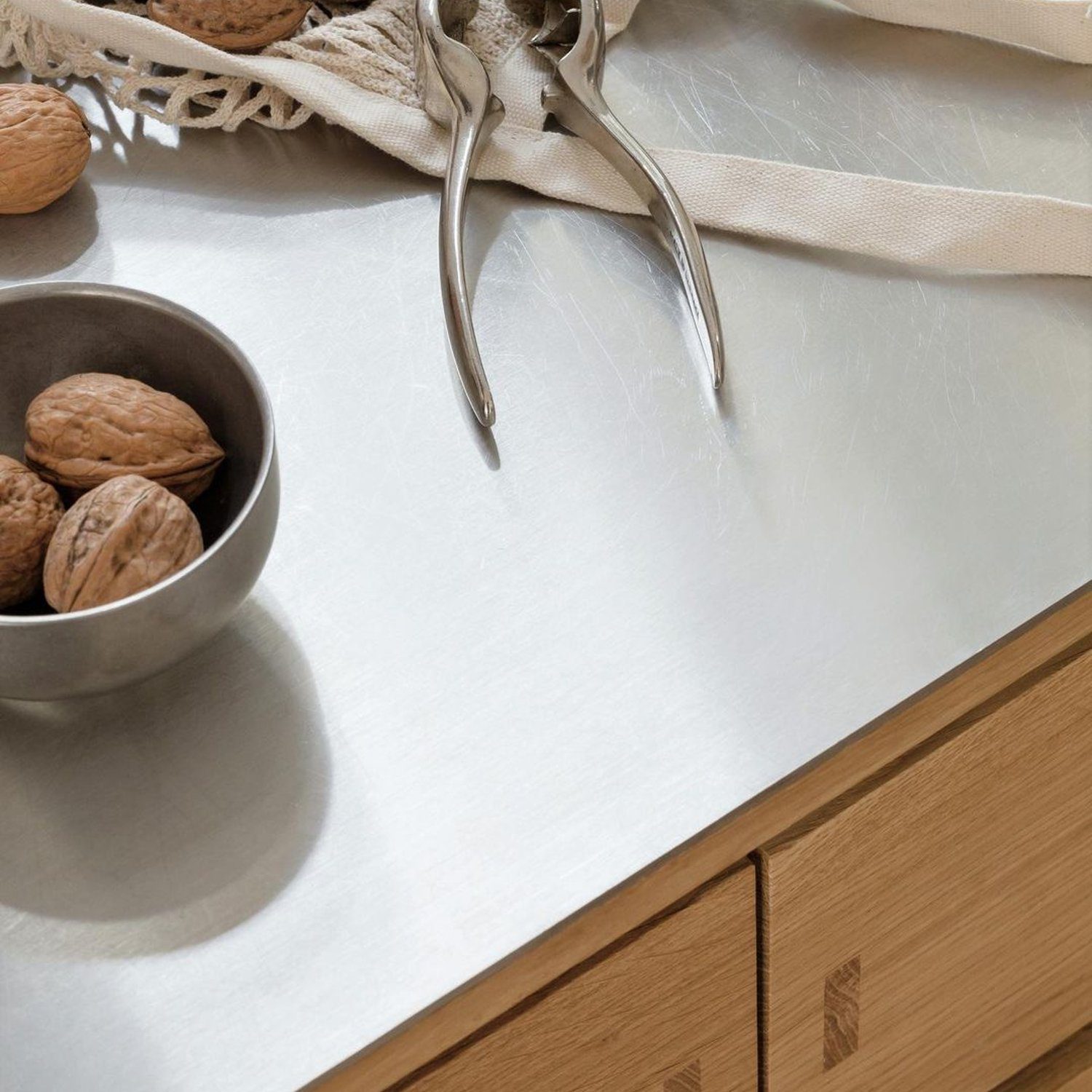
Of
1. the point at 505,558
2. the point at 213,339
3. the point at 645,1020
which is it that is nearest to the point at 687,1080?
the point at 645,1020

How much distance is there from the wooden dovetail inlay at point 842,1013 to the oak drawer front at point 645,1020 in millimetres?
42

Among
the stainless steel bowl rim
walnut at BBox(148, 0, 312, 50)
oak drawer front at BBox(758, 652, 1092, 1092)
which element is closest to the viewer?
the stainless steel bowl rim

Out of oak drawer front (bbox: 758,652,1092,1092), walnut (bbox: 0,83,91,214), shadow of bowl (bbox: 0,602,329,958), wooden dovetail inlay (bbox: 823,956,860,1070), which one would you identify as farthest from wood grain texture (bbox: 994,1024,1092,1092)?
walnut (bbox: 0,83,91,214)

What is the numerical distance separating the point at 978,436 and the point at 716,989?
0.21 meters

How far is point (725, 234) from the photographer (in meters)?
0.58

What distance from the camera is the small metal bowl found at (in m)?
0.37

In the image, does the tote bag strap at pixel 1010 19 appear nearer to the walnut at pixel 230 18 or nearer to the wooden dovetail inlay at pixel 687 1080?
the walnut at pixel 230 18

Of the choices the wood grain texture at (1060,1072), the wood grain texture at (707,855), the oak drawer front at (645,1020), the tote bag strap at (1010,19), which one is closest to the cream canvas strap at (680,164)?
the tote bag strap at (1010,19)

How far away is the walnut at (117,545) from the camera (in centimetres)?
39

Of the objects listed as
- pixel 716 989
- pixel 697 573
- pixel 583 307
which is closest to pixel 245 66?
pixel 583 307

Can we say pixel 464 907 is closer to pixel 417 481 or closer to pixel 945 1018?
pixel 417 481

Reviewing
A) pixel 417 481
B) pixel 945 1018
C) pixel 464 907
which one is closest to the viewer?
pixel 464 907

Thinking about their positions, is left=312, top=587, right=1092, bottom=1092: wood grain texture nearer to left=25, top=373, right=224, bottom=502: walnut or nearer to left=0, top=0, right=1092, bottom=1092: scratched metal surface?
left=0, top=0, right=1092, bottom=1092: scratched metal surface

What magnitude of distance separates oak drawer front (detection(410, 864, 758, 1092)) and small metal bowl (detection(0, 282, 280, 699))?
0.47 feet
